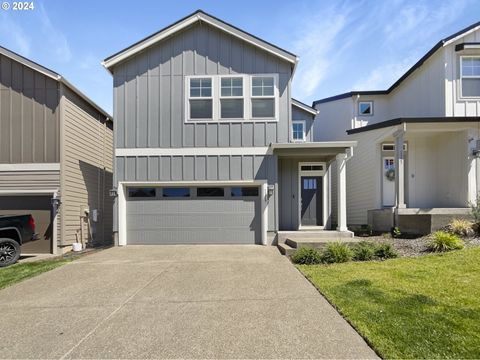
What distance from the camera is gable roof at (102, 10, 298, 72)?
11.0 m

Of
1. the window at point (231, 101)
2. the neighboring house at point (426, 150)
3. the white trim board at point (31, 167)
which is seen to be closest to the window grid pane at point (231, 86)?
the window at point (231, 101)

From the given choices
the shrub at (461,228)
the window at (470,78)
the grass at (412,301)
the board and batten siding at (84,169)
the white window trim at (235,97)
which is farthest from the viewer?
the window at (470,78)

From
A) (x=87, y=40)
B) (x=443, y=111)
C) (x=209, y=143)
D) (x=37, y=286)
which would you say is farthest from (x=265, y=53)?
(x=37, y=286)

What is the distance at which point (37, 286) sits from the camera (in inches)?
241

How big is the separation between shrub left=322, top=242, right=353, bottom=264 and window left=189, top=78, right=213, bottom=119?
235 inches

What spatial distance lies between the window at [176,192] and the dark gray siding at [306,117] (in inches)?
220

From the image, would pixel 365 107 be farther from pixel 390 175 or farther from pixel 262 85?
pixel 262 85

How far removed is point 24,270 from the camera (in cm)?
761

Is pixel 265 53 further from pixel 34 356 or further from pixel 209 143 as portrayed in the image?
pixel 34 356

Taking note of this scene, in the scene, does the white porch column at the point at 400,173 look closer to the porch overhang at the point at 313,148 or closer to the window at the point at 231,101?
the porch overhang at the point at 313,148

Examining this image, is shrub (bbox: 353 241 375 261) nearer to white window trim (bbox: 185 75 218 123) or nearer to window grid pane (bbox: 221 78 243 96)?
white window trim (bbox: 185 75 218 123)

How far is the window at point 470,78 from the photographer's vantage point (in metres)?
11.8

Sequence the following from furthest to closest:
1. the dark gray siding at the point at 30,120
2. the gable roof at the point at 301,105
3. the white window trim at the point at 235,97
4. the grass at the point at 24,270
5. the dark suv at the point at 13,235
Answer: the gable roof at the point at 301,105
the white window trim at the point at 235,97
the dark gray siding at the point at 30,120
the dark suv at the point at 13,235
the grass at the point at 24,270

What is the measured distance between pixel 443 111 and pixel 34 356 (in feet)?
44.4
